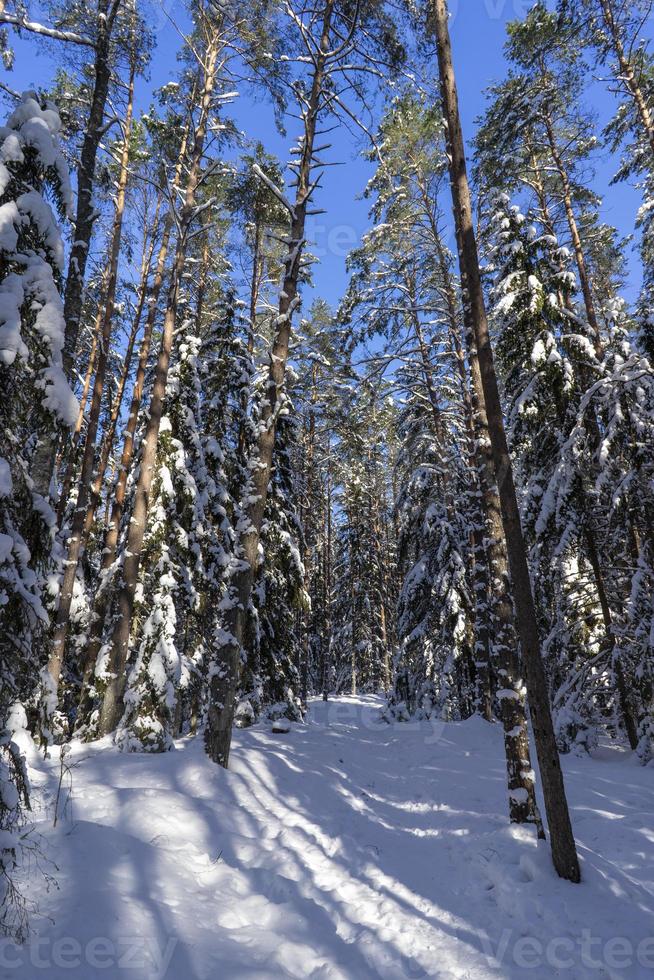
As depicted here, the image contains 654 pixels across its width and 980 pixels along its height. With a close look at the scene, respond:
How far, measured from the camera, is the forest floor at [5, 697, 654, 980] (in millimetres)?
3580

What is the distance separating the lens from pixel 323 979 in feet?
12.0

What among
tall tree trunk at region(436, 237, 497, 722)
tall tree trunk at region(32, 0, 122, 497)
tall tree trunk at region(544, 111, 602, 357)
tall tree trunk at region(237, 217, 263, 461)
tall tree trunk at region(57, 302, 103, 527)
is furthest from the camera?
tall tree trunk at region(237, 217, 263, 461)

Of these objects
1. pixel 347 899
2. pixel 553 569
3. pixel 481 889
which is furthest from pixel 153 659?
pixel 553 569

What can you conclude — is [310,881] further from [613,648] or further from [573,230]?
[573,230]

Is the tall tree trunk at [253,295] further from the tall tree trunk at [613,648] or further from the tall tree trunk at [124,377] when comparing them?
the tall tree trunk at [613,648]

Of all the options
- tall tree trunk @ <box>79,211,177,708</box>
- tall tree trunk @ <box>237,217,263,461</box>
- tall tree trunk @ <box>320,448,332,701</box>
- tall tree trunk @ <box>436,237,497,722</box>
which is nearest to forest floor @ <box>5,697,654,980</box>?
tall tree trunk @ <box>79,211,177,708</box>

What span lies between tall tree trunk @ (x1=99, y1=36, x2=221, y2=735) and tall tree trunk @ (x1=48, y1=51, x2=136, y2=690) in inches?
44.5

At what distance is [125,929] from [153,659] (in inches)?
259

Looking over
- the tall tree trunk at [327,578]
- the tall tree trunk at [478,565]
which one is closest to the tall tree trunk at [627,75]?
the tall tree trunk at [478,565]

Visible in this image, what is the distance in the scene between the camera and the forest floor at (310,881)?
11.7 ft

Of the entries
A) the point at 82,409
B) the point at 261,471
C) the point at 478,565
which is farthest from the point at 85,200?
the point at 478,565

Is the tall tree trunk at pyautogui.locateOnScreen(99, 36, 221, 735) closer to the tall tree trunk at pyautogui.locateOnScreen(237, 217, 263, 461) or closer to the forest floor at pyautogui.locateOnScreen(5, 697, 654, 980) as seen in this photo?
the forest floor at pyautogui.locateOnScreen(5, 697, 654, 980)

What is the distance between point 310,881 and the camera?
506 centimetres

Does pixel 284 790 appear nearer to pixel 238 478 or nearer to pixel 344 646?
pixel 238 478
